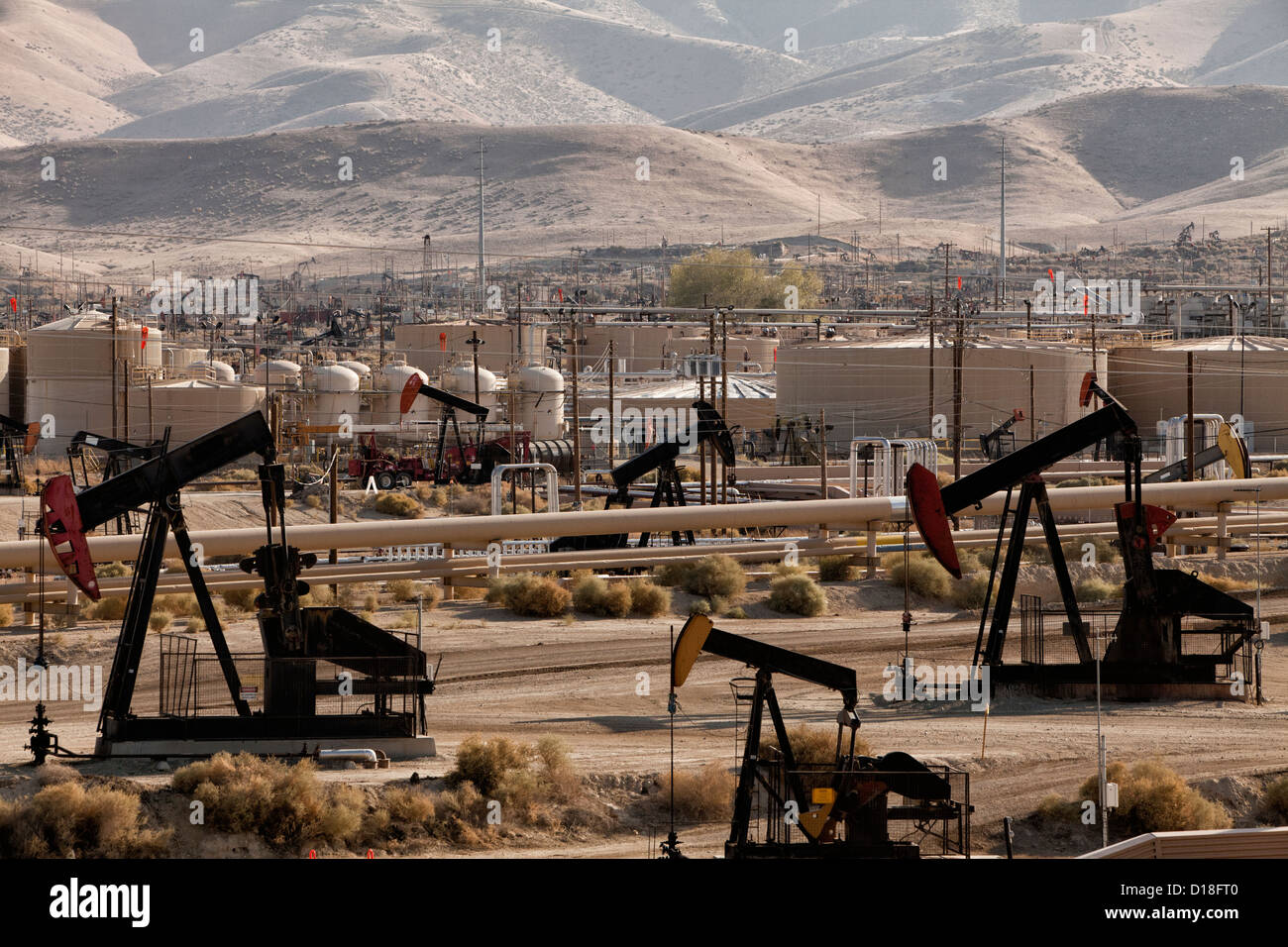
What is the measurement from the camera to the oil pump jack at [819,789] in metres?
13.7

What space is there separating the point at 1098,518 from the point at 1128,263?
150 meters

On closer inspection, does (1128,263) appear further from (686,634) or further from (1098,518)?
(686,634)

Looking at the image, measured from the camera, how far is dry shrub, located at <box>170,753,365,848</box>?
49.4 feet

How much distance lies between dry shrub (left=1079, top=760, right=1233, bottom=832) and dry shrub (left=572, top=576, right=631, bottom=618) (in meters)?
13.0

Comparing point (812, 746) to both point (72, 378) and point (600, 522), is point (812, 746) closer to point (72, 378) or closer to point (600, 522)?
point (600, 522)

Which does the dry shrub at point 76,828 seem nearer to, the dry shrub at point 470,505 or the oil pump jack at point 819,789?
the oil pump jack at point 819,789

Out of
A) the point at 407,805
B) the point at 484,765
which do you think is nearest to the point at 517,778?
the point at 484,765

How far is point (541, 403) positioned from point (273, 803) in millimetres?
54917

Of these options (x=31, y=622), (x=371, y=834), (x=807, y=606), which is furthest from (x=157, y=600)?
(x=371, y=834)

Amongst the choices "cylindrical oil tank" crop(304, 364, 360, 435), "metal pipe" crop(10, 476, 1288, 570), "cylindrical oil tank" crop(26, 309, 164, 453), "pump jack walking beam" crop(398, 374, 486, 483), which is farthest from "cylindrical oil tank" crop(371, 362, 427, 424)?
"metal pipe" crop(10, 476, 1288, 570)

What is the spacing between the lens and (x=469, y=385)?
68.8 metres

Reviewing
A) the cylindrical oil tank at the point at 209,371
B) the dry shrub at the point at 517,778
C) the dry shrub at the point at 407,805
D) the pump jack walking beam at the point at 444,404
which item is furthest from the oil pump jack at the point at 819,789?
the cylindrical oil tank at the point at 209,371

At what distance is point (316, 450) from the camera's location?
6122 cm

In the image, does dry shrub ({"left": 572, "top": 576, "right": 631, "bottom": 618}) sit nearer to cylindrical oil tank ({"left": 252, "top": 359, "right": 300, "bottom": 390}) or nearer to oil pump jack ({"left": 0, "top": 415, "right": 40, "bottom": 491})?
oil pump jack ({"left": 0, "top": 415, "right": 40, "bottom": 491})
